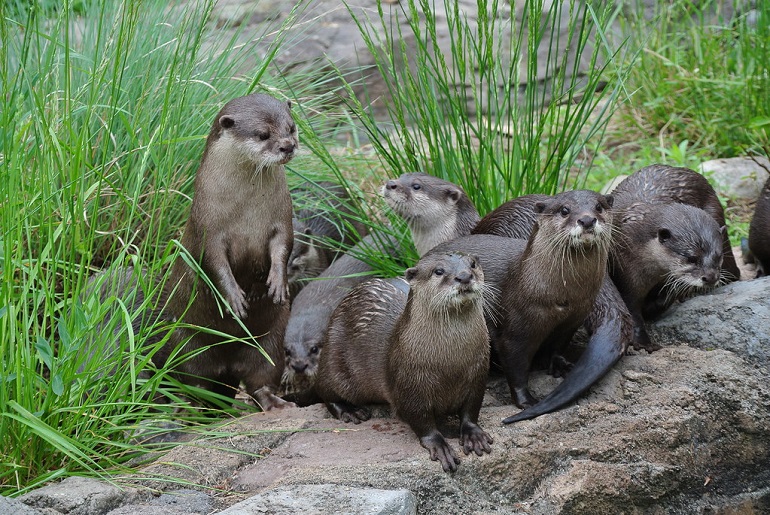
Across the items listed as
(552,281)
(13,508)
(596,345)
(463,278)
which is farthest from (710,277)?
(13,508)

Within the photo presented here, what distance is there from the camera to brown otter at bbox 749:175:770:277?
12.5ft

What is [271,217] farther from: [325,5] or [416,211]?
[325,5]

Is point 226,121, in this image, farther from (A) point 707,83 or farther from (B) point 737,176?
(A) point 707,83

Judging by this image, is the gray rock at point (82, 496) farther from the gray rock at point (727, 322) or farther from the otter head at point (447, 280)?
the gray rock at point (727, 322)

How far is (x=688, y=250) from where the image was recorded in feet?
10.8

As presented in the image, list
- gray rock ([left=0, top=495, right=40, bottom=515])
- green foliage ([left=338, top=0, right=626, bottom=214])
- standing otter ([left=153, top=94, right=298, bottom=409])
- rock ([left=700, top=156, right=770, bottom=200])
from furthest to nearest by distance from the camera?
rock ([left=700, top=156, right=770, bottom=200])
green foliage ([left=338, top=0, right=626, bottom=214])
standing otter ([left=153, top=94, right=298, bottom=409])
gray rock ([left=0, top=495, right=40, bottom=515])

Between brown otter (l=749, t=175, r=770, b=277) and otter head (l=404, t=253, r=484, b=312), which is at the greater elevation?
otter head (l=404, t=253, r=484, b=312)

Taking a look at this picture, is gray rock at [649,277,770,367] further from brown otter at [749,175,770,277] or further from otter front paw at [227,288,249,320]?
otter front paw at [227,288,249,320]

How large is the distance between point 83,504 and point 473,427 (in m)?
1.02

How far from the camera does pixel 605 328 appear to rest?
311 centimetres

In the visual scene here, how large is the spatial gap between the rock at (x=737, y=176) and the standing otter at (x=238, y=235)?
2773mm

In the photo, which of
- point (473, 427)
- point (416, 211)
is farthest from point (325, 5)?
point (473, 427)

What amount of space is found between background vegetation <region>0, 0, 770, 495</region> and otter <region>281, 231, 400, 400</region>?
17 cm

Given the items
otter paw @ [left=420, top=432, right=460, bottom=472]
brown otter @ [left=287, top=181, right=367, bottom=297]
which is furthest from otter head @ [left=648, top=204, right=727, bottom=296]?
brown otter @ [left=287, top=181, right=367, bottom=297]
